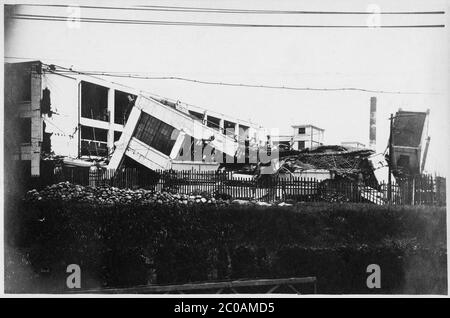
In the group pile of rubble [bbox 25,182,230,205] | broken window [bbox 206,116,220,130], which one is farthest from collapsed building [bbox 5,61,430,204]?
pile of rubble [bbox 25,182,230,205]

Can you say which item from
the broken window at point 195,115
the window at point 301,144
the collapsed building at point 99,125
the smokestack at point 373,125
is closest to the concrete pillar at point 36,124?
the collapsed building at point 99,125

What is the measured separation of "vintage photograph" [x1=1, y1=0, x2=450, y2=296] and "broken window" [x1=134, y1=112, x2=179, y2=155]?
50 millimetres

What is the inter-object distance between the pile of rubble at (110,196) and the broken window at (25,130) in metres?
0.80

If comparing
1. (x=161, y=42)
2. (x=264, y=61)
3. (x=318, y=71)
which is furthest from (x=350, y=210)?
(x=161, y=42)

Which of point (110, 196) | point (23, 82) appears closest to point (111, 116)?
point (110, 196)

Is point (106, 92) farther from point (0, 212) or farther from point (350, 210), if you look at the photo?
point (350, 210)

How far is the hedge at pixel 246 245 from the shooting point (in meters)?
4.98

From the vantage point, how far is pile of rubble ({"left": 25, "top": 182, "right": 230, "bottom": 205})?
5168 millimetres

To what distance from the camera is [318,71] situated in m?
5.18

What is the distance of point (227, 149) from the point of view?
17.7 feet

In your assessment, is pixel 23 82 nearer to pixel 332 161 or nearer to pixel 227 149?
pixel 227 149

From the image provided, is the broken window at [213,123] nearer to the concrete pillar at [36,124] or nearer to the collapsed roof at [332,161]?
the collapsed roof at [332,161]

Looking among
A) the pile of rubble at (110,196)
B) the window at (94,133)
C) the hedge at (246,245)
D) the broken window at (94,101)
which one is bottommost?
the hedge at (246,245)
